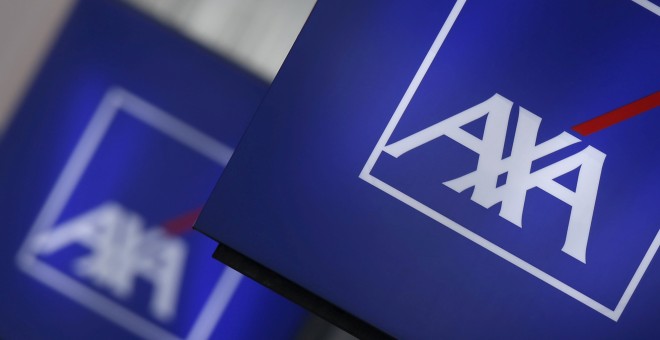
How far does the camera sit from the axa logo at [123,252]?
380cm

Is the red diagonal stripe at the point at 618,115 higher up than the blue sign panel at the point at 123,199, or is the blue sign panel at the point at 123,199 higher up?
the red diagonal stripe at the point at 618,115

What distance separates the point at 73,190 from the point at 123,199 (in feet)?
0.80

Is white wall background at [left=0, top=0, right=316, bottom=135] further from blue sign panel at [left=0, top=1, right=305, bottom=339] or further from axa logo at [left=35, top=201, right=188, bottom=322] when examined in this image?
axa logo at [left=35, top=201, right=188, bottom=322]

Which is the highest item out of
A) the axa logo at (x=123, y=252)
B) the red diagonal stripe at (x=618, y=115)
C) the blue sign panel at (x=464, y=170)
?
the red diagonal stripe at (x=618, y=115)

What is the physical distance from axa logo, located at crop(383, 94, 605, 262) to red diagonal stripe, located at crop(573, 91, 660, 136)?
0.16ft

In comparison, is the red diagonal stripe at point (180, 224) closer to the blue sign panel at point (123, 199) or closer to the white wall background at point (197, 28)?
the blue sign panel at point (123, 199)

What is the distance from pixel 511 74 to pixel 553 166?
0.32m

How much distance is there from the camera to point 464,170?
2.55 meters

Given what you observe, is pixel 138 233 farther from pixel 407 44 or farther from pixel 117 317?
pixel 407 44

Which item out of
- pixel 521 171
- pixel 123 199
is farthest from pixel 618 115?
pixel 123 199

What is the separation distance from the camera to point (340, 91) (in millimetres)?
2580

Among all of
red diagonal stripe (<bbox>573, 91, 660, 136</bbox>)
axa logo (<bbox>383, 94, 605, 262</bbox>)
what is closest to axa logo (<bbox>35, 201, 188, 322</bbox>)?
axa logo (<bbox>383, 94, 605, 262</bbox>)

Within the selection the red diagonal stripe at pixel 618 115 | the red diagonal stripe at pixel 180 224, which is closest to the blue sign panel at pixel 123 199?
the red diagonal stripe at pixel 180 224

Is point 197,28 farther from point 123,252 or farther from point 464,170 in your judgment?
point 464,170
